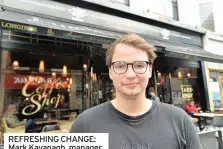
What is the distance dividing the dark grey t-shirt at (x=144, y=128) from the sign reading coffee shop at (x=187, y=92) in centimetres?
970

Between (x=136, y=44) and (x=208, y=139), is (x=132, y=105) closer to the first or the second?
(x=136, y=44)

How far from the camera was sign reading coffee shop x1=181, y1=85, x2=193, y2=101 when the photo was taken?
10734 mm

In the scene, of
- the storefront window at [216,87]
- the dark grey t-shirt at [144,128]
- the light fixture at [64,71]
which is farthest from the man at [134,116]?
the storefront window at [216,87]

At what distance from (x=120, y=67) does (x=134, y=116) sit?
1.19 ft

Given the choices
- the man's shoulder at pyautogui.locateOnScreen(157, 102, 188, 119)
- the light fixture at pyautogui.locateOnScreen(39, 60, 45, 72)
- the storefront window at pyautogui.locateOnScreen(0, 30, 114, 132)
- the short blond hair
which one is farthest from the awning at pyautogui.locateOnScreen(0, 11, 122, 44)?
the man's shoulder at pyautogui.locateOnScreen(157, 102, 188, 119)

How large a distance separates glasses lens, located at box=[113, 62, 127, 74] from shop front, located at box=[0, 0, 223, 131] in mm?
3666

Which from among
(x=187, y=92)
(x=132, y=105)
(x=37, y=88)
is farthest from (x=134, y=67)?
(x=187, y=92)

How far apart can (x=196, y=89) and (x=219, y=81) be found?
224cm

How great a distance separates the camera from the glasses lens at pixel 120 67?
4.89ft

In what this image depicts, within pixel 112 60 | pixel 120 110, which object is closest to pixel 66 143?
pixel 120 110

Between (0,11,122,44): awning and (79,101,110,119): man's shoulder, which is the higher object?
(0,11,122,44): awning

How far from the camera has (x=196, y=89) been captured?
11.5 metres
